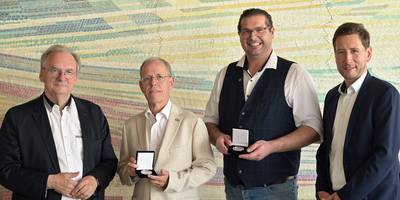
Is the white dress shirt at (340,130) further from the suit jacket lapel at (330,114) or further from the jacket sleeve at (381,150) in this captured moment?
the jacket sleeve at (381,150)

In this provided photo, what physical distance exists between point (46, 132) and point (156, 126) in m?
0.51

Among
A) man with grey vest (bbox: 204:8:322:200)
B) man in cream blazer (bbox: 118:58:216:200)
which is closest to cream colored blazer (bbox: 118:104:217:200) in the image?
man in cream blazer (bbox: 118:58:216:200)

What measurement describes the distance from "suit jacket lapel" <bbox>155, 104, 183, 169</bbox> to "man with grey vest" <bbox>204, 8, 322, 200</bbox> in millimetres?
238

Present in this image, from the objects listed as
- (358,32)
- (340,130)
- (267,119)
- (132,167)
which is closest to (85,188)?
(132,167)

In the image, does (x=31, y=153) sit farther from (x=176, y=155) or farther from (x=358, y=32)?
(x=358, y=32)

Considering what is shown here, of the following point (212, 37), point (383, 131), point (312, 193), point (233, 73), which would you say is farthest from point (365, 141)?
point (212, 37)

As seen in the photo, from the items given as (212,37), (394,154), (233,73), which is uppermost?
(212,37)

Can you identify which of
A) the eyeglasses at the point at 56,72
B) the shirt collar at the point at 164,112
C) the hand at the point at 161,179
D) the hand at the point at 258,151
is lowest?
the hand at the point at 161,179

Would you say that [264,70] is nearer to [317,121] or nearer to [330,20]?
[317,121]

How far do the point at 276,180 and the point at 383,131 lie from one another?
0.62 metres

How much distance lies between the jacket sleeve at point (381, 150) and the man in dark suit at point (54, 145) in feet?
3.76

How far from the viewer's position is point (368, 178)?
6.41 ft

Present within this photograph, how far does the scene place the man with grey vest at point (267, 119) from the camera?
2346 mm

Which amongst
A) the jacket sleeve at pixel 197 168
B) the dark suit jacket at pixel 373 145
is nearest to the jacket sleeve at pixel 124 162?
the jacket sleeve at pixel 197 168
